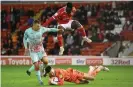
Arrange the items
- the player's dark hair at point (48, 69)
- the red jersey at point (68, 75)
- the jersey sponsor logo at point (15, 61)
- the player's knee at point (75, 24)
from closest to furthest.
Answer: the player's dark hair at point (48, 69) → the red jersey at point (68, 75) → the player's knee at point (75, 24) → the jersey sponsor logo at point (15, 61)

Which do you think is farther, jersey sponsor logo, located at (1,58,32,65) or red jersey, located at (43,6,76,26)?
jersey sponsor logo, located at (1,58,32,65)

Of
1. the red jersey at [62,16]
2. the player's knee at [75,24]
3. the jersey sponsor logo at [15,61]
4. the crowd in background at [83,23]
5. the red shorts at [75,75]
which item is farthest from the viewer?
the crowd in background at [83,23]

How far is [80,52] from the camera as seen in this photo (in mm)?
35812

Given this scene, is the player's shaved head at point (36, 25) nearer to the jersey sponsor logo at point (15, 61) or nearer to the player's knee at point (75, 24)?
the player's knee at point (75, 24)

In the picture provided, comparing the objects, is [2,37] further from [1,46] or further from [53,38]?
[53,38]

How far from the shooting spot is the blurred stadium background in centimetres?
3453

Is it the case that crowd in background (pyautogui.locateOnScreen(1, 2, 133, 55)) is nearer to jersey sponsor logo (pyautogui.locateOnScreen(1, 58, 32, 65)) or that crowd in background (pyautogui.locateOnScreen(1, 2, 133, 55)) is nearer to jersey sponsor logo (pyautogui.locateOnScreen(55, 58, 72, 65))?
jersey sponsor logo (pyautogui.locateOnScreen(55, 58, 72, 65))

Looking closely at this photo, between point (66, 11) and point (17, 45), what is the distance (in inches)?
645

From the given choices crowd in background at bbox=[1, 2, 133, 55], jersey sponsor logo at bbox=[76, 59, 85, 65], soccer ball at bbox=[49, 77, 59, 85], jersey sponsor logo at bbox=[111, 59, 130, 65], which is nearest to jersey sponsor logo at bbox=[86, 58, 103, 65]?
jersey sponsor logo at bbox=[76, 59, 85, 65]

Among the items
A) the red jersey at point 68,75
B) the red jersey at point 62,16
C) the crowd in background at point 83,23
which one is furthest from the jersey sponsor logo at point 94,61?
the red jersey at point 68,75

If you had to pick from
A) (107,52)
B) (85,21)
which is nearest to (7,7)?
(85,21)

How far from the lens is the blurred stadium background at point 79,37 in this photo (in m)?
34.5

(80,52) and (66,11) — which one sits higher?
(66,11)

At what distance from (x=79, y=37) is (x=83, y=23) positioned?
7.46ft
